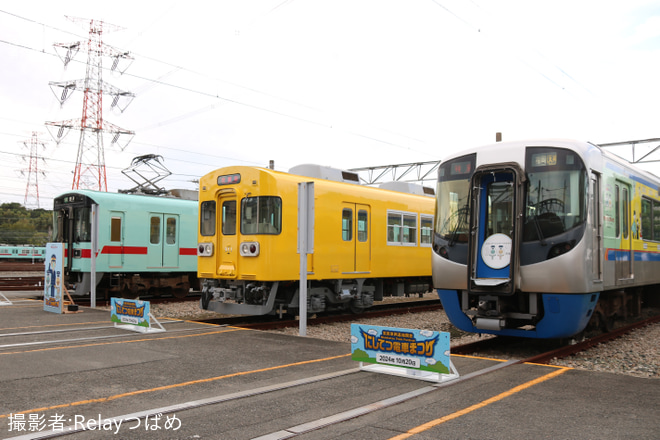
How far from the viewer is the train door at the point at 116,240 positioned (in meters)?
16.2

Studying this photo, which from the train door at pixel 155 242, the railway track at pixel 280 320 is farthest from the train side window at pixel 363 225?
the train door at pixel 155 242

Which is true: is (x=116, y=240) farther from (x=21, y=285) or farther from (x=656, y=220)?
(x=656, y=220)

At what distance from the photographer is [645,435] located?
466 centimetres

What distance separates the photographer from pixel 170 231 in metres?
17.6

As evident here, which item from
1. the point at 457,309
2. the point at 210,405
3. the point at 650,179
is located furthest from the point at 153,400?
the point at 650,179

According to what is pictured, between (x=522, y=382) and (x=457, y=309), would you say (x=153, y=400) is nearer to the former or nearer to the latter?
(x=522, y=382)

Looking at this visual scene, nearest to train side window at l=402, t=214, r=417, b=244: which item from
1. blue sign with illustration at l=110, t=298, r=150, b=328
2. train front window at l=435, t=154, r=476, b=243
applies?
train front window at l=435, t=154, r=476, b=243

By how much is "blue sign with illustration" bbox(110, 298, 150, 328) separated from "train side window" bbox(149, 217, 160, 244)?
6307 mm

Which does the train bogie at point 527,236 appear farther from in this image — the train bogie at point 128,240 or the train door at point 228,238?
the train bogie at point 128,240

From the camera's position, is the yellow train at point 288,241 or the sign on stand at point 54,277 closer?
the yellow train at point 288,241

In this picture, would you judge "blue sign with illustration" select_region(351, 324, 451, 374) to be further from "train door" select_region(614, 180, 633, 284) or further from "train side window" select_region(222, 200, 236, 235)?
"train side window" select_region(222, 200, 236, 235)

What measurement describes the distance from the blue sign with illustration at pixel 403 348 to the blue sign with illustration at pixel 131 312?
4658 mm

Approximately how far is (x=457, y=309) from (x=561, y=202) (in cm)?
235

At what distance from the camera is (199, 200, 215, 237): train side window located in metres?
12.7
